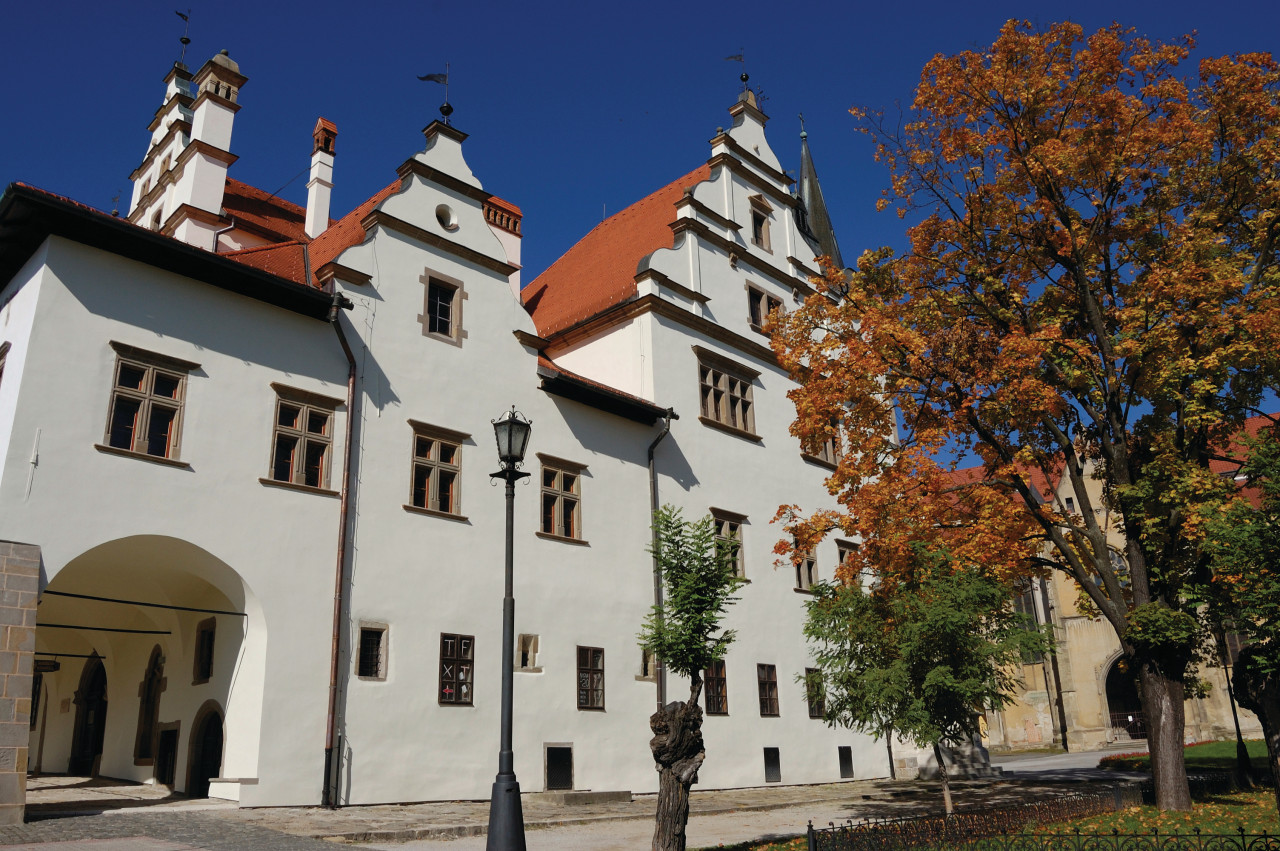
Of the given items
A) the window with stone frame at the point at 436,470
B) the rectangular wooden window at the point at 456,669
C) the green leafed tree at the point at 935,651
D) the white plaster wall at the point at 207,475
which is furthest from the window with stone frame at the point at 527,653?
the green leafed tree at the point at 935,651

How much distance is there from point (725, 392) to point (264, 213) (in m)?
13.0

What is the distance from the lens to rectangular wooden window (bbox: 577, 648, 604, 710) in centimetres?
1959

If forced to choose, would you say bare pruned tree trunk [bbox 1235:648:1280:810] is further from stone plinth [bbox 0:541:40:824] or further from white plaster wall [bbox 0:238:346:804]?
stone plinth [bbox 0:541:40:824]

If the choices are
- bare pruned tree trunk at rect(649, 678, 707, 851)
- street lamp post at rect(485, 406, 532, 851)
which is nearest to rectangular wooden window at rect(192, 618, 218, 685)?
street lamp post at rect(485, 406, 532, 851)

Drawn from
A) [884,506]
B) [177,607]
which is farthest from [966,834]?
[177,607]

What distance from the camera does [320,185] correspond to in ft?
87.6

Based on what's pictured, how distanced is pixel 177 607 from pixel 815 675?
35.8 feet

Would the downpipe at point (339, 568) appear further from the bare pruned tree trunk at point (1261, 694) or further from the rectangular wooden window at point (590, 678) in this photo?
the bare pruned tree trunk at point (1261, 694)

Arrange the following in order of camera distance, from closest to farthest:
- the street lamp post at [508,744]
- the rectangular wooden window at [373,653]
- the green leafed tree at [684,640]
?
the street lamp post at [508,744], the green leafed tree at [684,640], the rectangular wooden window at [373,653]

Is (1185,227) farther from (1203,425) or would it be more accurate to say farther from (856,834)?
(856,834)

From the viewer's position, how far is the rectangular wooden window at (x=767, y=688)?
77.0 ft

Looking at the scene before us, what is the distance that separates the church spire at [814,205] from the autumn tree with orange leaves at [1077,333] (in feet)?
94.5

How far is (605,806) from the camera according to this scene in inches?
687

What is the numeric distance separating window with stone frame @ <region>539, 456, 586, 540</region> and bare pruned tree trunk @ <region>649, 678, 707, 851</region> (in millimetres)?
8997
